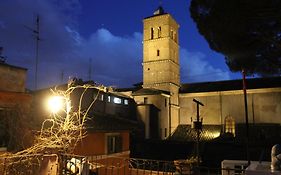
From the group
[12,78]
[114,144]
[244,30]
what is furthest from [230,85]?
[12,78]

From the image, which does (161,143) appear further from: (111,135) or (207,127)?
(111,135)

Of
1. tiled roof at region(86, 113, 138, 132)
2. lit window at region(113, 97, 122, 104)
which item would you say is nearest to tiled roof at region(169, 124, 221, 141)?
lit window at region(113, 97, 122, 104)

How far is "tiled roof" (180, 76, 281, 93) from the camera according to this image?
112ft

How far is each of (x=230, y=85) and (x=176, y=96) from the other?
7.39m

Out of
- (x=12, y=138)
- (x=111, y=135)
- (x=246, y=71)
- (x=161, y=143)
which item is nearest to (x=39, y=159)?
(x=12, y=138)

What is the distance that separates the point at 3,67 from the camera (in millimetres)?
10242

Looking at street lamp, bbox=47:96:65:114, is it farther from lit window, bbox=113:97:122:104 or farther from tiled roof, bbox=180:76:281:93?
tiled roof, bbox=180:76:281:93

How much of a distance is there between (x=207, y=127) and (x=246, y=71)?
2452 cm

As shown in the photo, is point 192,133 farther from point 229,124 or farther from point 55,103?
point 55,103

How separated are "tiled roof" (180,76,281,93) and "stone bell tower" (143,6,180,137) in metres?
2.12

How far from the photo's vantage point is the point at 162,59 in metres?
37.6

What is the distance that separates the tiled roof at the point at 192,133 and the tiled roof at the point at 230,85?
520 cm

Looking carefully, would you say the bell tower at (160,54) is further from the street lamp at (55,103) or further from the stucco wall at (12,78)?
the stucco wall at (12,78)

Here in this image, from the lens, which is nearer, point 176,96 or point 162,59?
point 162,59
